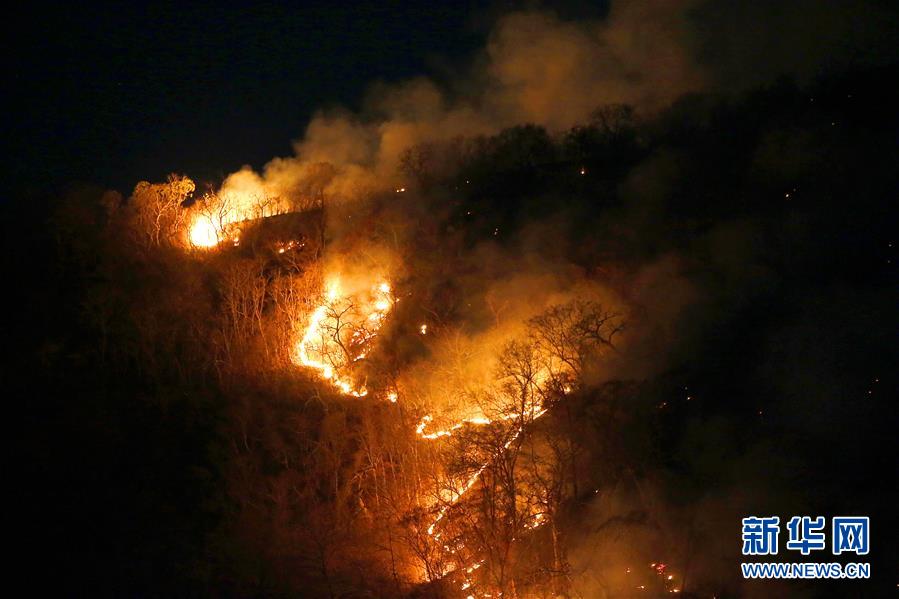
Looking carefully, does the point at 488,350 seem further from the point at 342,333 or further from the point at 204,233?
the point at 204,233

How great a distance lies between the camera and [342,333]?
1934 cm

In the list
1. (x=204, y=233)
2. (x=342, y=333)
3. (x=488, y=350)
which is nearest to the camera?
(x=488, y=350)

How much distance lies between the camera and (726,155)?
21094 mm

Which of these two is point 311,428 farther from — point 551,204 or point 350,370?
point 551,204

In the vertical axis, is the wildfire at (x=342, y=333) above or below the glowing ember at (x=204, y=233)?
below

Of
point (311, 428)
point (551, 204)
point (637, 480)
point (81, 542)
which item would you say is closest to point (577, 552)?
point (637, 480)

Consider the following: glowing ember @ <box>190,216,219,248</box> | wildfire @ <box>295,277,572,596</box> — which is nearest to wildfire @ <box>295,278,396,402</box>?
wildfire @ <box>295,277,572,596</box>

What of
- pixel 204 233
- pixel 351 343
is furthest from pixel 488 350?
pixel 204 233

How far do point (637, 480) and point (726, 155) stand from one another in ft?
39.0

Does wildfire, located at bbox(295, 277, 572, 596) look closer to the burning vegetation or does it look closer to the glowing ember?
the burning vegetation

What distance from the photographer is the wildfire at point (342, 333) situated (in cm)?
1842

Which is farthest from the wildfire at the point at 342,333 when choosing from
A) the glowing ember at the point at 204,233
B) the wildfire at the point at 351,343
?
the glowing ember at the point at 204,233

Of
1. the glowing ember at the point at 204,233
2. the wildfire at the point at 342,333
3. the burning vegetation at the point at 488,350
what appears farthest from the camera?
the glowing ember at the point at 204,233

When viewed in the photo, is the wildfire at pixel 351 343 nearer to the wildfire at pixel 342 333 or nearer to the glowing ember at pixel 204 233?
the wildfire at pixel 342 333
